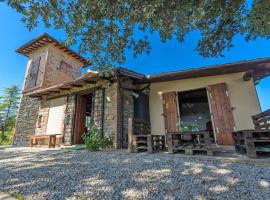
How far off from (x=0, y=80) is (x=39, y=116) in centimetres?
1552

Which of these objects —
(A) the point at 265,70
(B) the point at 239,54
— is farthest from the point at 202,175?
(B) the point at 239,54

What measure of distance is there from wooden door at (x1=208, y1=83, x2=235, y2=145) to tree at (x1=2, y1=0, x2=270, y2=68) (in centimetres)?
138

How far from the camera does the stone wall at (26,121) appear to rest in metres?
7.33

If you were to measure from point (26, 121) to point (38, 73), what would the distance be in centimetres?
292

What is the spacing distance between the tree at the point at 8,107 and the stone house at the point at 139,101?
35.7 ft

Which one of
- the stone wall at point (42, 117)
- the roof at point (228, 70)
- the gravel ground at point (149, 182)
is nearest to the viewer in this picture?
the gravel ground at point (149, 182)

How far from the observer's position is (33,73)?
344 inches

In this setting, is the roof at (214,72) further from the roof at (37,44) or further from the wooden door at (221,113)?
the roof at (37,44)

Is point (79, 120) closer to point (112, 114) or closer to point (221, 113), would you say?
point (112, 114)

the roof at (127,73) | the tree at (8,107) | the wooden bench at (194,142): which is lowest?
the wooden bench at (194,142)

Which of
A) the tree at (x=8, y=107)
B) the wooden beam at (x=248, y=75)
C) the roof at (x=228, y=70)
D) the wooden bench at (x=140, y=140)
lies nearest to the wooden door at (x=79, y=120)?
the wooden bench at (x=140, y=140)

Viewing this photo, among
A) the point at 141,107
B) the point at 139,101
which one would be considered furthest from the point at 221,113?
→ the point at 139,101

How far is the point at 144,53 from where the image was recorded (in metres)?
3.75

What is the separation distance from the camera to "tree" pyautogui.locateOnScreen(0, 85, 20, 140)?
1563cm
